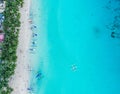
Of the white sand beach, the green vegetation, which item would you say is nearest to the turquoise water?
the white sand beach

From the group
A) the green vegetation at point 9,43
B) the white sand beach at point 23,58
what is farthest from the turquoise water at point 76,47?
the green vegetation at point 9,43

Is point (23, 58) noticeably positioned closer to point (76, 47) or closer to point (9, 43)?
point (9, 43)

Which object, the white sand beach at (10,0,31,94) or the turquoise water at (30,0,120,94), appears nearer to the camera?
the white sand beach at (10,0,31,94)

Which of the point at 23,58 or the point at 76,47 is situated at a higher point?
the point at 76,47

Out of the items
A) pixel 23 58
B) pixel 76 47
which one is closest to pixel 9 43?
pixel 23 58

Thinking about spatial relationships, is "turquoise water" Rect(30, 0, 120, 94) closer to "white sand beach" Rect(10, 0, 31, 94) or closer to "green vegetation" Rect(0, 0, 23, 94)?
"white sand beach" Rect(10, 0, 31, 94)

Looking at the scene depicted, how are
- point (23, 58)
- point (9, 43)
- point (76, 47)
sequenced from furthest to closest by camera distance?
point (76, 47)
point (23, 58)
point (9, 43)

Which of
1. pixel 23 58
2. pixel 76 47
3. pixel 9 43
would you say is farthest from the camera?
pixel 76 47
